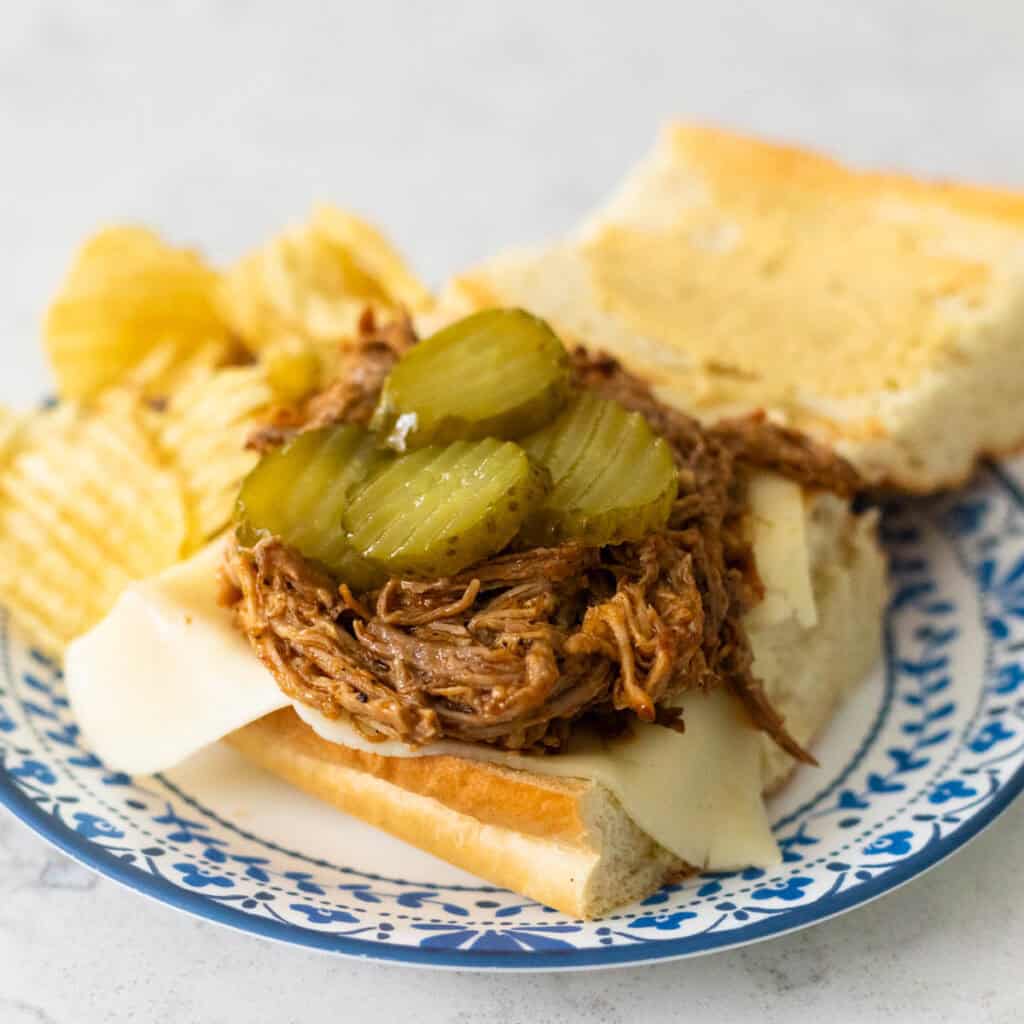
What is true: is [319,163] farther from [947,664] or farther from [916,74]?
[947,664]

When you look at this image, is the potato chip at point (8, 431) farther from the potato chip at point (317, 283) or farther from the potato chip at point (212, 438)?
the potato chip at point (317, 283)

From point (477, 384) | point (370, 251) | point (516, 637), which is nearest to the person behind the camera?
point (516, 637)

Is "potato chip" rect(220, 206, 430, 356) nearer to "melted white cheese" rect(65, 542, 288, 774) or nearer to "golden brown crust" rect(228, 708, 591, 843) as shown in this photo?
"melted white cheese" rect(65, 542, 288, 774)

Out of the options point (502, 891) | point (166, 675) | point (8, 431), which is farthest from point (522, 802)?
point (8, 431)

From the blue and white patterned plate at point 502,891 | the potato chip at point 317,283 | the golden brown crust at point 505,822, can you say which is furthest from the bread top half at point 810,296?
the golden brown crust at point 505,822

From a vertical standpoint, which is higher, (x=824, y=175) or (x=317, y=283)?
(x=824, y=175)

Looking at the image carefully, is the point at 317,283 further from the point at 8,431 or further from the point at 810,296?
the point at 810,296
